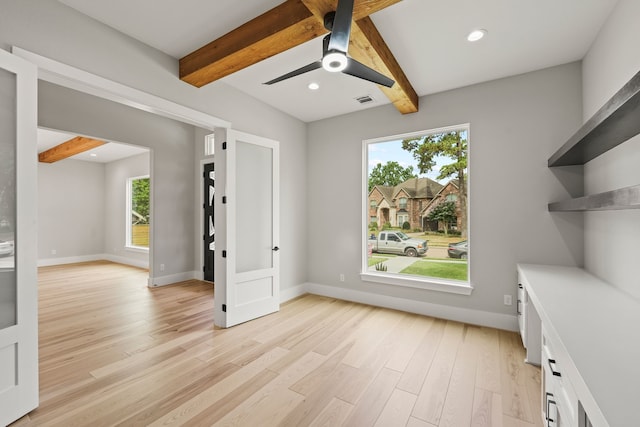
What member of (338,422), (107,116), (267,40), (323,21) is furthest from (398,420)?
(107,116)

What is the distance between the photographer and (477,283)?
3.29 meters

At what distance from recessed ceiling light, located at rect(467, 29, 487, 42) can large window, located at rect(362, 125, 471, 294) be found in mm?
1103

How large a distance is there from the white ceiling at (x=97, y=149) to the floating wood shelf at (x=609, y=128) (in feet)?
20.9

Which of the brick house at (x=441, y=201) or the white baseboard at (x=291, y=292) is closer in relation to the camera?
the brick house at (x=441, y=201)

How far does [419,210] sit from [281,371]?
2.63m

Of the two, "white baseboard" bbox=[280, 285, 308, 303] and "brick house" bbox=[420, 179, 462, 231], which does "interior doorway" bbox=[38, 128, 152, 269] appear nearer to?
"white baseboard" bbox=[280, 285, 308, 303]

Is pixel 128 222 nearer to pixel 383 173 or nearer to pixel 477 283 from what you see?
pixel 383 173

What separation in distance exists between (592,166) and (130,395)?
4254 mm

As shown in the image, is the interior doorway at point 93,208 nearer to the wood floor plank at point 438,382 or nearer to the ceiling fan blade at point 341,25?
the wood floor plank at point 438,382

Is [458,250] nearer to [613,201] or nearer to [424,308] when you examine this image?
[424,308]

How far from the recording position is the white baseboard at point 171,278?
5055 mm

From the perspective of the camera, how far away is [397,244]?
4.02m

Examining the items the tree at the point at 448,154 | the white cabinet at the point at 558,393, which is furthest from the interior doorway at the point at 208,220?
→ the white cabinet at the point at 558,393

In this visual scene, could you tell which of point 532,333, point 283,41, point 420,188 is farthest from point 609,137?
point 283,41
